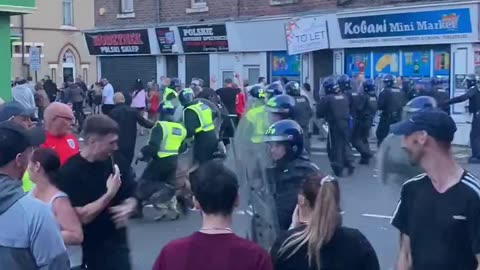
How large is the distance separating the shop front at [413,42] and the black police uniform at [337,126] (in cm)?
695

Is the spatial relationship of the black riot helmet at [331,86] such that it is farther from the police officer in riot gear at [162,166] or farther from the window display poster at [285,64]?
the window display poster at [285,64]

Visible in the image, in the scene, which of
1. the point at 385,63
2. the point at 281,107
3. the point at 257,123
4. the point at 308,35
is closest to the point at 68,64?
the point at 308,35

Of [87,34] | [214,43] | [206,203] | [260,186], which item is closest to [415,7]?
[214,43]

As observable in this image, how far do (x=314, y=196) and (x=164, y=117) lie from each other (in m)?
9.68

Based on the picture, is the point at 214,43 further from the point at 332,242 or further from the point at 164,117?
the point at 332,242

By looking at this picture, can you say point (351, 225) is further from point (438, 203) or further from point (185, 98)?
point (438, 203)

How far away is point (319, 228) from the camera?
15.2ft

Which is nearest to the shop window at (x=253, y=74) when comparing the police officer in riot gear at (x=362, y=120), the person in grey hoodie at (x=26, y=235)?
the police officer in riot gear at (x=362, y=120)

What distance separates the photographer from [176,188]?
13.2 metres

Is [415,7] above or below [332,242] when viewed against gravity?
above

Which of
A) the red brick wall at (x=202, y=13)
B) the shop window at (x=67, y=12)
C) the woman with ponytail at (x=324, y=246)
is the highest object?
the shop window at (x=67, y=12)

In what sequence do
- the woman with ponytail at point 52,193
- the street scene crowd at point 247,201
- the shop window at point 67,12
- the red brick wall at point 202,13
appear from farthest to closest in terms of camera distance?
the shop window at point 67,12 → the red brick wall at point 202,13 → the woman with ponytail at point 52,193 → the street scene crowd at point 247,201

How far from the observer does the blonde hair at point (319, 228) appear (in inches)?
181

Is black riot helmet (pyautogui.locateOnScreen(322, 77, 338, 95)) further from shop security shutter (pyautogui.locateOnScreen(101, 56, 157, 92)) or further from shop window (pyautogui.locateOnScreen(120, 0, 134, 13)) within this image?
shop window (pyautogui.locateOnScreen(120, 0, 134, 13))
